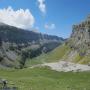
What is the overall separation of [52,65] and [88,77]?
92.8 ft

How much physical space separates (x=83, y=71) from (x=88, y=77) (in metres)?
14.4

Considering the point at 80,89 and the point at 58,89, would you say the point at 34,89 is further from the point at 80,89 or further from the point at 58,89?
the point at 80,89

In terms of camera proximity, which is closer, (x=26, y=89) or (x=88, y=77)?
(x=26, y=89)

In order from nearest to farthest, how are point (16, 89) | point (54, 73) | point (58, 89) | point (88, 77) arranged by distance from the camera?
point (16, 89) → point (58, 89) → point (88, 77) → point (54, 73)

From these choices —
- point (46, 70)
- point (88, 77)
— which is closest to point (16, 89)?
point (88, 77)

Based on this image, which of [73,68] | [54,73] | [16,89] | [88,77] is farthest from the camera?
[73,68]

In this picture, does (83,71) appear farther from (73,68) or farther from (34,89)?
(34,89)

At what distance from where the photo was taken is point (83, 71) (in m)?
119

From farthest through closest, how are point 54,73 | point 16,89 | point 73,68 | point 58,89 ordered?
point 73,68 < point 54,73 < point 58,89 < point 16,89

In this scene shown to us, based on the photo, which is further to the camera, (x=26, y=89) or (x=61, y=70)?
(x=61, y=70)

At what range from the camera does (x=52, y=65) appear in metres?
130

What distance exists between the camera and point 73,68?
4875 inches

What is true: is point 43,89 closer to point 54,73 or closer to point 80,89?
point 80,89

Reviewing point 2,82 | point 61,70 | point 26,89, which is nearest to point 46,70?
point 61,70
